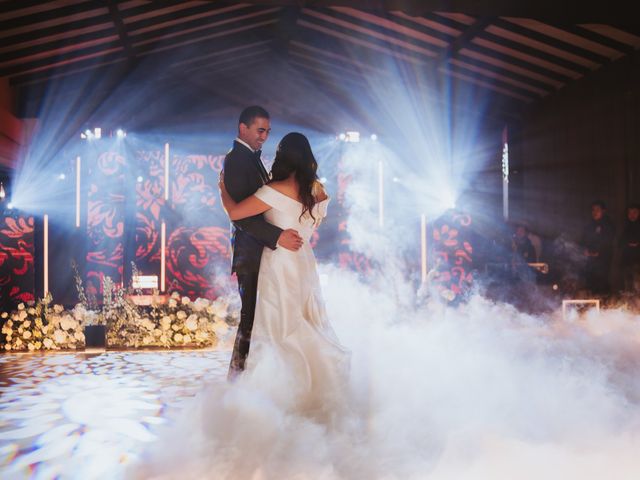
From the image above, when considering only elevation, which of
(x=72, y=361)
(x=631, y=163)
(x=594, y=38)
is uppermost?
(x=594, y=38)

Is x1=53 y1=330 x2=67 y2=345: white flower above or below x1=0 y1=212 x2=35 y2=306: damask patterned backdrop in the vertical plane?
below

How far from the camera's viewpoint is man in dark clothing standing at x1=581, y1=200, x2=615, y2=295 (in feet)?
23.5

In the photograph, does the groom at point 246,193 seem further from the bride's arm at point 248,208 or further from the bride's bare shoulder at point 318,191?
the bride's bare shoulder at point 318,191

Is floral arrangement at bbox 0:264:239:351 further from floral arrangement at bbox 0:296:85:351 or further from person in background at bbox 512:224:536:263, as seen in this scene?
person in background at bbox 512:224:536:263

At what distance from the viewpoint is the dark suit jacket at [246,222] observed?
274cm

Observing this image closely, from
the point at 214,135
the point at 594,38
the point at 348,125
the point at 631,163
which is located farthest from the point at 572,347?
the point at 214,135

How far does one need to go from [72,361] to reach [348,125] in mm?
6709

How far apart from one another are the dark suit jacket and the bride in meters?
0.05

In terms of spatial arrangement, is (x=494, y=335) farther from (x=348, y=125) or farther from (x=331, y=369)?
(x=348, y=125)

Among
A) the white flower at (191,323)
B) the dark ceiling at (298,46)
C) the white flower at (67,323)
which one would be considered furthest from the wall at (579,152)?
the white flower at (67,323)

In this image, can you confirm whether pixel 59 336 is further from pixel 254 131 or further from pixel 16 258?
pixel 254 131

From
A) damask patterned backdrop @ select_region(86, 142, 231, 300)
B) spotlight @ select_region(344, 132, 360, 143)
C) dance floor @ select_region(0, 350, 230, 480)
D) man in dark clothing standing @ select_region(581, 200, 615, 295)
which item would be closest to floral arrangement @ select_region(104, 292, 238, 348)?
dance floor @ select_region(0, 350, 230, 480)

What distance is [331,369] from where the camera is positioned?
9.18ft

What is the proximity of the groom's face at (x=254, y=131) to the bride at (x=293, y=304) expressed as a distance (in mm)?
180
